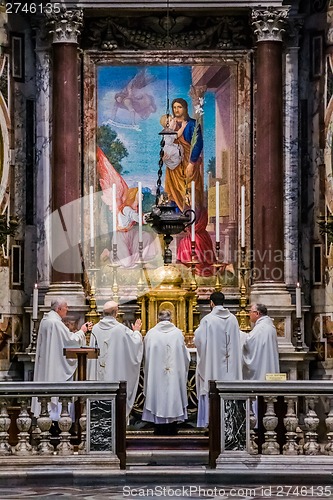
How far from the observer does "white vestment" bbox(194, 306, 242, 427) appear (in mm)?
19359

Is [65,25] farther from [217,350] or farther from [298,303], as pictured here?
[217,350]

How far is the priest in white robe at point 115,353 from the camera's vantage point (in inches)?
766

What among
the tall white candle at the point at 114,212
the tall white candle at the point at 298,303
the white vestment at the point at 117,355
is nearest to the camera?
the white vestment at the point at 117,355

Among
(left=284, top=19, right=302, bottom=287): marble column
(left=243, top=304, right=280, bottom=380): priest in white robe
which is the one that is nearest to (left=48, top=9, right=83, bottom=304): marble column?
(left=284, top=19, right=302, bottom=287): marble column

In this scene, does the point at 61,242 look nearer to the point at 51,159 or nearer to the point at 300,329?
the point at 51,159

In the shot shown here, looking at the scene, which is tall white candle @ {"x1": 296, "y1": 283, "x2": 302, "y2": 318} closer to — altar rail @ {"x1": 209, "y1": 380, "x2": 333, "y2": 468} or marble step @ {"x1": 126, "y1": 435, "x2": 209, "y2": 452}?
marble step @ {"x1": 126, "y1": 435, "x2": 209, "y2": 452}

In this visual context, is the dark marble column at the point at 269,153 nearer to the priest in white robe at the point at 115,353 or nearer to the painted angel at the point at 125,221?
the painted angel at the point at 125,221

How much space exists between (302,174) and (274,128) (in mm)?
909

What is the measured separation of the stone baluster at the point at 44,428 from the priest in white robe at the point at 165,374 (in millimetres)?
2605

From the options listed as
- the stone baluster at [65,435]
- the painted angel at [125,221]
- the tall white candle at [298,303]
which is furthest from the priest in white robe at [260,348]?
the stone baluster at [65,435]

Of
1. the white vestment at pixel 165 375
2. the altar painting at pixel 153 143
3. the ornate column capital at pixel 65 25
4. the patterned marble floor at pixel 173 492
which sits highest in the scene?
the ornate column capital at pixel 65 25

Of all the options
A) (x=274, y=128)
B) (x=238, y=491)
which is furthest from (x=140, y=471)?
(x=274, y=128)

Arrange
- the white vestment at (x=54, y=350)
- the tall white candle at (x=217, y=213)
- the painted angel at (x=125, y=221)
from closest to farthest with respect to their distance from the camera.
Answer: the white vestment at (x=54, y=350), the tall white candle at (x=217, y=213), the painted angel at (x=125, y=221)

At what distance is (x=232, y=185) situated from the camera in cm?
2231
